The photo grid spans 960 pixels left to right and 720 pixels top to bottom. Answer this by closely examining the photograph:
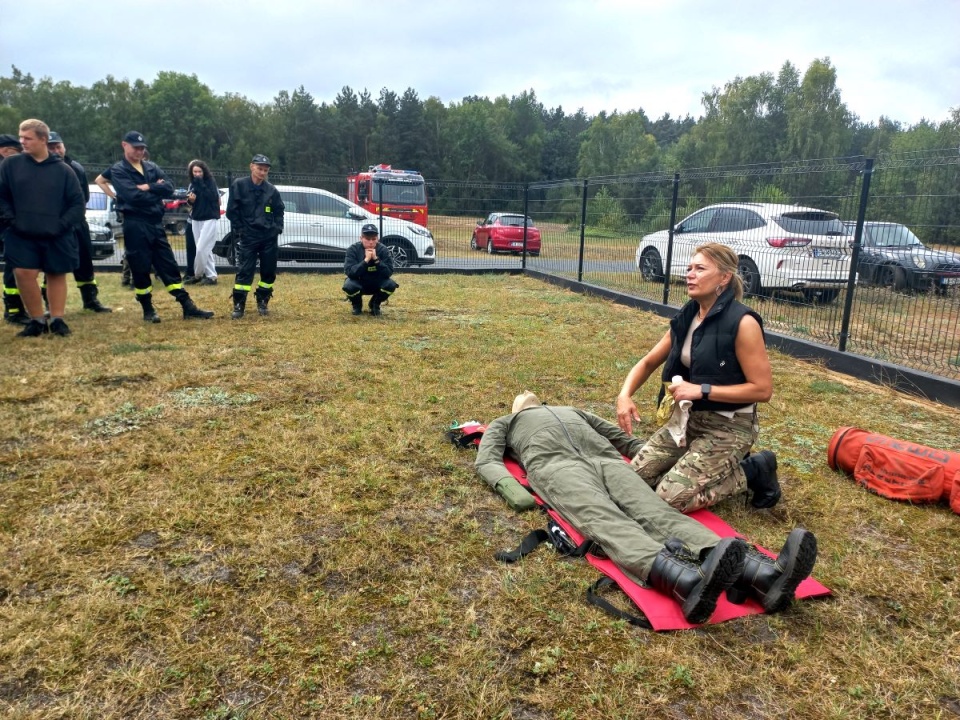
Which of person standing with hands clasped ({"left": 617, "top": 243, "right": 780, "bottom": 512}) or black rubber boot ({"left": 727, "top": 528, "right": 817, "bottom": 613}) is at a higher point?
person standing with hands clasped ({"left": 617, "top": 243, "right": 780, "bottom": 512})

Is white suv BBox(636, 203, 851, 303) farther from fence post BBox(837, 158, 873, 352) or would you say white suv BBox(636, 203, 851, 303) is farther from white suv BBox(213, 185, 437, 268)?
white suv BBox(213, 185, 437, 268)

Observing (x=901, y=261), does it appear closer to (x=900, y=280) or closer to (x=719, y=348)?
(x=900, y=280)

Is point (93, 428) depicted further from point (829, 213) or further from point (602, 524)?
point (829, 213)

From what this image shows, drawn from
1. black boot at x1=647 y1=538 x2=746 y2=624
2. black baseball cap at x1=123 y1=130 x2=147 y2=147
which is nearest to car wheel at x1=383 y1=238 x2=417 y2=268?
black baseball cap at x1=123 y1=130 x2=147 y2=147

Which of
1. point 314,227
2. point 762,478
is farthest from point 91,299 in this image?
point 762,478

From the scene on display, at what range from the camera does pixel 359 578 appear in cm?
251

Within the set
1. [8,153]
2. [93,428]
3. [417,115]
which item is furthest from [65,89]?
[93,428]

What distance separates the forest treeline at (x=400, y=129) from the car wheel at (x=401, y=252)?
3542 centimetres

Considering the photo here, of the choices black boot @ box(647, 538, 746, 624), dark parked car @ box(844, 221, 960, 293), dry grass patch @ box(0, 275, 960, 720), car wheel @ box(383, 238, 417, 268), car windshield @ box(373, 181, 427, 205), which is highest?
car windshield @ box(373, 181, 427, 205)

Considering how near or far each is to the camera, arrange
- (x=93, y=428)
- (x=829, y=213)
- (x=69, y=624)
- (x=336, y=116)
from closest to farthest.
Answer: (x=69, y=624) → (x=93, y=428) → (x=829, y=213) → (x=336, y=116)

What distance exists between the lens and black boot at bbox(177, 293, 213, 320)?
7406mm

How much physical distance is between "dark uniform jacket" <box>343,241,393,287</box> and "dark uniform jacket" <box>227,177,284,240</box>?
977mm

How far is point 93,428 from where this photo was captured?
3.94 metres

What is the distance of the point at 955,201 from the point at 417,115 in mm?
57478
